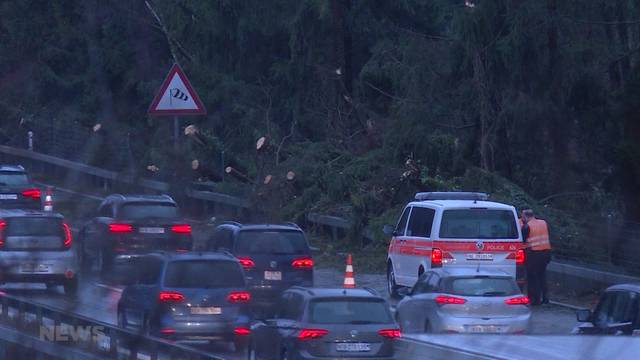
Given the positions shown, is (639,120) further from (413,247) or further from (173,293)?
(173,293)

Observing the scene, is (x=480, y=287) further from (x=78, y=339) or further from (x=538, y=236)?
(x=78, y=339)

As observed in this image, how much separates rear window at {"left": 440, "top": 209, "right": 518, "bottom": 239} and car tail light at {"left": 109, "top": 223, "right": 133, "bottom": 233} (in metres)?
6.39

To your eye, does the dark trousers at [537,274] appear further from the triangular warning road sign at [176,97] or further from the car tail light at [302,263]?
the triangular warning road sign at [176,97]

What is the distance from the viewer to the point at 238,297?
17.5 metres

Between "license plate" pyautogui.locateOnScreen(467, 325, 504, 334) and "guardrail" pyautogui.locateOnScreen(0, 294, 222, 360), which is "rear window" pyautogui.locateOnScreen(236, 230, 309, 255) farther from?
"guardrail" pyautogui.locateOnScreen(0, 294, 222, 360)

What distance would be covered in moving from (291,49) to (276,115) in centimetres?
240

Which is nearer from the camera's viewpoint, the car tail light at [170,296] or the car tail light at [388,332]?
the car tail light at [388,332]

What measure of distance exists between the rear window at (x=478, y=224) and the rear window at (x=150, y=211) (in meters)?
5.66

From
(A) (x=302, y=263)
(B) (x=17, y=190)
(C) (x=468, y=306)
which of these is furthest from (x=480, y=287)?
(B) (x=17, y=190)

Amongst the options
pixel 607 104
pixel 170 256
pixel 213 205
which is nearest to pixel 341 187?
pixel 213 205

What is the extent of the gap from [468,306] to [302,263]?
504 cm

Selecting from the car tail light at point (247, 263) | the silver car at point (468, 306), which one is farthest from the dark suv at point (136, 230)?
the silver car at point (468, 306)

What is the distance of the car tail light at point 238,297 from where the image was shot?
17344mm

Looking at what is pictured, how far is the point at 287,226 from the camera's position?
73.5 feet
